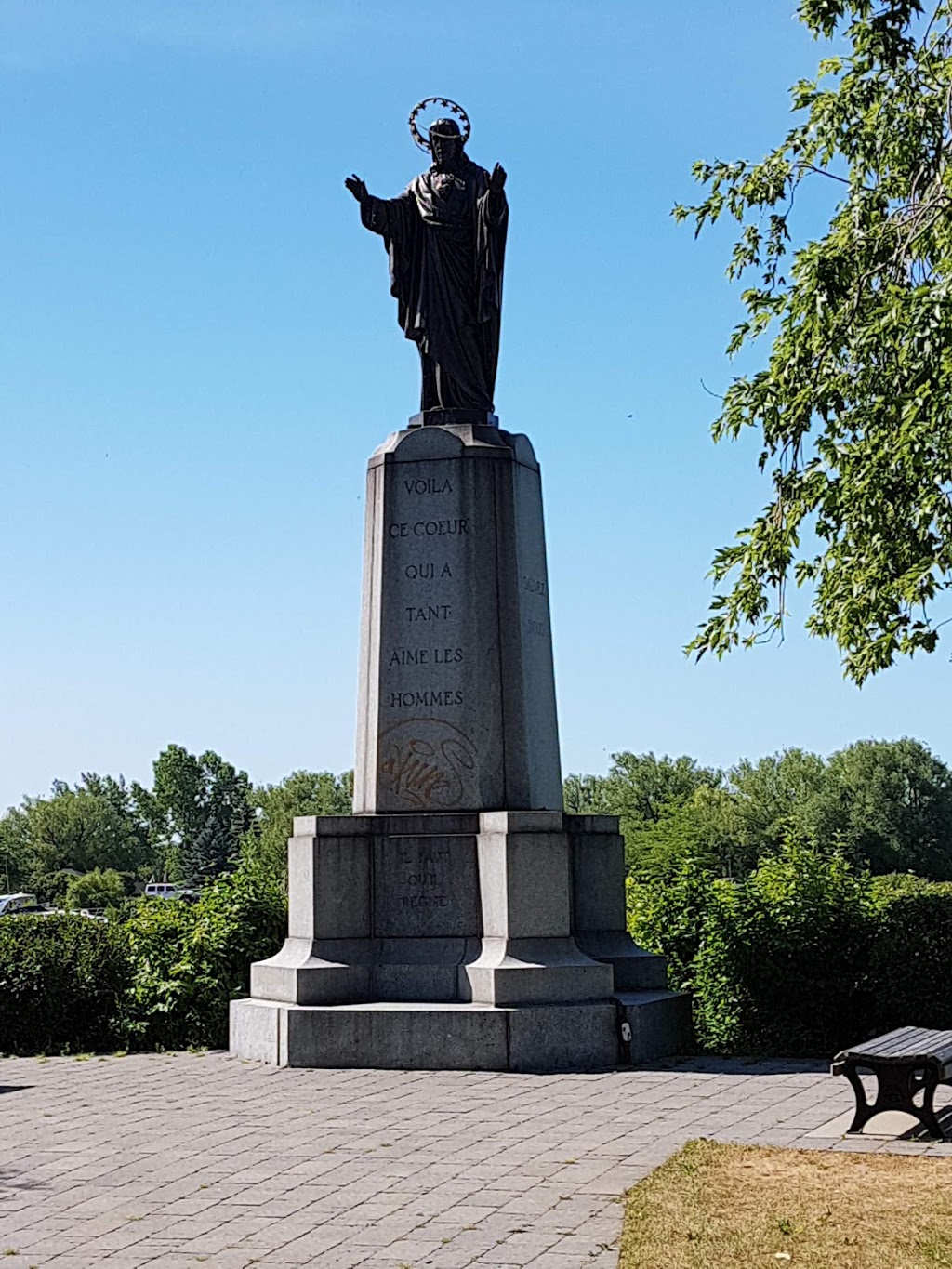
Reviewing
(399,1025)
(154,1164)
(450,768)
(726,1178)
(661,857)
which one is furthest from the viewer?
(661,857)

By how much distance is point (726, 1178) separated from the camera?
726cm

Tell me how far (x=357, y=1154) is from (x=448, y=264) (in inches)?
299

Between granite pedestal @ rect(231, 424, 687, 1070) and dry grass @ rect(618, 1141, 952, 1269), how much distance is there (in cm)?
321

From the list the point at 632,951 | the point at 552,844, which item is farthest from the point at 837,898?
the point at 552,844

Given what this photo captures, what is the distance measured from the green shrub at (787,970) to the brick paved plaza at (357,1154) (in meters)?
0.92

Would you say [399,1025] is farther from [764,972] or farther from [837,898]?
[837,898]

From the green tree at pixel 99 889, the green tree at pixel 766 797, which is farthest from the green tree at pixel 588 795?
the green tree at pixel 99 889

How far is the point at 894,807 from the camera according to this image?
71.3m

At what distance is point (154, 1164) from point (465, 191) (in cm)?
834

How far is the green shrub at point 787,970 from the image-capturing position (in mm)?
12000

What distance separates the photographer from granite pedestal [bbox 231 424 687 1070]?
36.2ft

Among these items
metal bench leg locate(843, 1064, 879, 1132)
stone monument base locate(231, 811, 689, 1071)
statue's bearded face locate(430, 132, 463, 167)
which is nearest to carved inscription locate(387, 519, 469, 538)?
stone monument base locate(231, 811, 689, 1071)

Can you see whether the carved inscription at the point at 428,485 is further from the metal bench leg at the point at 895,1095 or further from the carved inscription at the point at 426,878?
the metal bench leg at the point at 895,1095

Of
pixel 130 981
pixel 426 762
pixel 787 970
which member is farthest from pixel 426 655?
pixel 130 981
